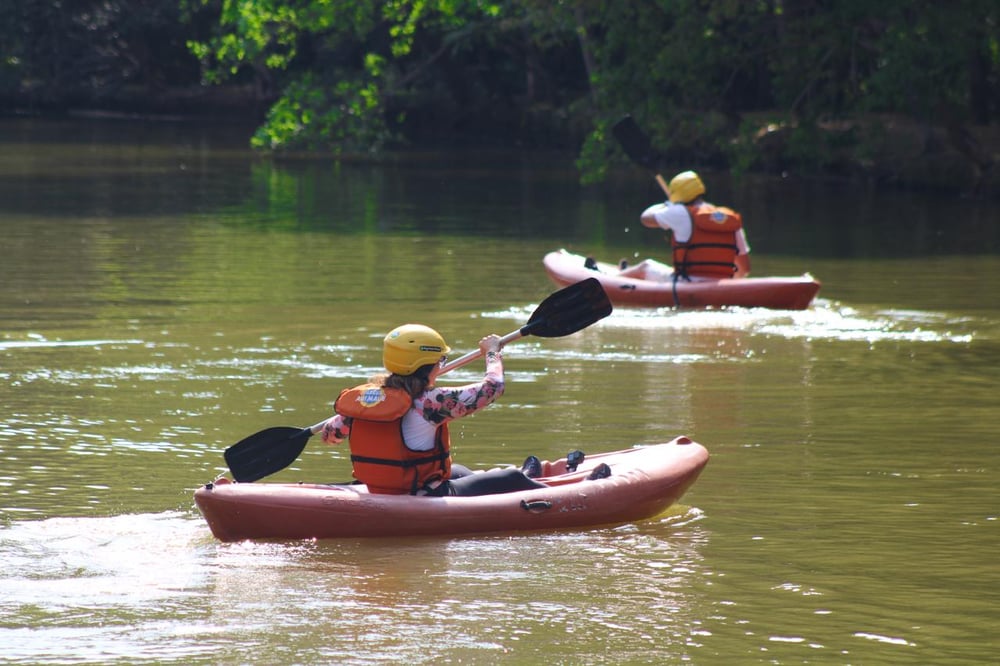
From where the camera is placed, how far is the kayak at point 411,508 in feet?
23.1

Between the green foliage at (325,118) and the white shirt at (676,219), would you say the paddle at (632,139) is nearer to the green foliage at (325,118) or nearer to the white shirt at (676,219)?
the white shirt at (676,219)

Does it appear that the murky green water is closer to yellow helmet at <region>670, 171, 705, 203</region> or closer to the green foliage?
yellow helmet at <region>670, 171, 705, 203</region>

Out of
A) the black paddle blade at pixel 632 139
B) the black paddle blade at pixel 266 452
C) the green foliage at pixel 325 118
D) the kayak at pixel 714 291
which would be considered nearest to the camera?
the black paddle blade at pixel 266 452

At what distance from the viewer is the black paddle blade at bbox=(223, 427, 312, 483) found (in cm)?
748

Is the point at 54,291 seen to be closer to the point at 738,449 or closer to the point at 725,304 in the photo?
the point at 725,304

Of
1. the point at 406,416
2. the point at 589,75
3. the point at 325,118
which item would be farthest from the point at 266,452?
the point at 325,118

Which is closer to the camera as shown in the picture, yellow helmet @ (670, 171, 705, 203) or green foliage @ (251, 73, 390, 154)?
yellow helmet @ (670, 171, 705, 203)

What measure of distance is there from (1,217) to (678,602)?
16.3 metres

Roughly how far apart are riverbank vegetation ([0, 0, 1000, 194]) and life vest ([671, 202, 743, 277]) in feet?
28.5

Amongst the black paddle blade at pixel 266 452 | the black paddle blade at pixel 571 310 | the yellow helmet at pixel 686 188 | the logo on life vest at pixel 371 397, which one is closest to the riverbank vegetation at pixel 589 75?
the yellow helmet at pixel 686 188

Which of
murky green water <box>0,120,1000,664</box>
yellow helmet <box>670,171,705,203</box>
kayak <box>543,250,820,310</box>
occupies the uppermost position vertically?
yellow helmet <box>670,171,705,203</box>

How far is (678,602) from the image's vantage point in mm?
6480

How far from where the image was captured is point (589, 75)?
27.6 meters

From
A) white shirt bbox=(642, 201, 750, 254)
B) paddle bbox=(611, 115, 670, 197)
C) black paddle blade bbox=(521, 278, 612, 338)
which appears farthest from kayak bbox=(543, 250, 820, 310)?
black paddle blade bbox=(521, 278, 612, 338)
